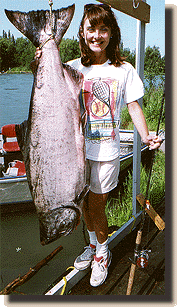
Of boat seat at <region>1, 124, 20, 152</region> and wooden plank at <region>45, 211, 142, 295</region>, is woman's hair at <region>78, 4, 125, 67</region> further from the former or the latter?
boat seat at <region>1, 124, 20, 152</region>

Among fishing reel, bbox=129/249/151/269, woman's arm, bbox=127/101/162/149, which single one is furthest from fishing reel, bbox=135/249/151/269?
woman's arm, bbox=127/101/162/149

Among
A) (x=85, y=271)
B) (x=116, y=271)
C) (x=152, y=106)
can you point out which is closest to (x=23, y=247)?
(x=85, y=271)

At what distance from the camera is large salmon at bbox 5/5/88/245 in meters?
1.49

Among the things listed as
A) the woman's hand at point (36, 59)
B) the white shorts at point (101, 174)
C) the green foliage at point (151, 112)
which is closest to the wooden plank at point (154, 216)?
the white shorts at point (101, 174)

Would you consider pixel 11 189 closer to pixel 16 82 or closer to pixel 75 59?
pixel 16 82

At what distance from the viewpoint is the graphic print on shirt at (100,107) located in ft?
5.84

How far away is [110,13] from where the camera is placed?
169 cm

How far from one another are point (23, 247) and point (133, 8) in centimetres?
293

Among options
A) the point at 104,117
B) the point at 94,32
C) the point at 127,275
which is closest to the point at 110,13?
the point at 94,32

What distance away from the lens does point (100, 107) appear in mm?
1801

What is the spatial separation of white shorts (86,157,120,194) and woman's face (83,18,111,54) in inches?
30.4

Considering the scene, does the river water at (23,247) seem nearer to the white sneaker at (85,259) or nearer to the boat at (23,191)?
the boat at (23,191)

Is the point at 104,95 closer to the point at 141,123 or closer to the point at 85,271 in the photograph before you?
the point at 141,123

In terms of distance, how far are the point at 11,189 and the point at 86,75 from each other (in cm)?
181
